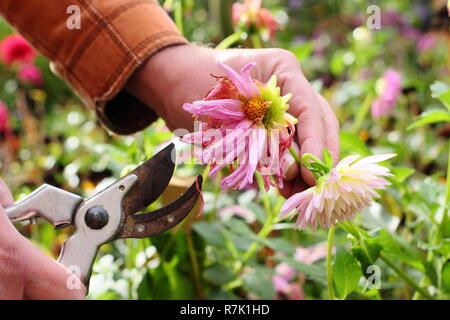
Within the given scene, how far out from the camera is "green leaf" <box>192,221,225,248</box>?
94 cm

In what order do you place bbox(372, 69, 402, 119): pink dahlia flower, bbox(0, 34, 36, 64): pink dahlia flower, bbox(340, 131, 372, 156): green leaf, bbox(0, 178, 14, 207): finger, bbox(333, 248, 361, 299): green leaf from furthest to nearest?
bbox(0, 34, 36, 64): pink dahlia flower, bbox(372, 69, 402, 119): pink dahlia flower, bbox(340, 131, 372, 156): green leaf, bbox(333, 248, 361, 299): green leaf, bbox(0, 178, 14, 207): finger

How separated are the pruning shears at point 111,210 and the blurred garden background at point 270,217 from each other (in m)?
0.14

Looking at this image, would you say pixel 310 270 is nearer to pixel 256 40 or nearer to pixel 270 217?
pixel 270 217

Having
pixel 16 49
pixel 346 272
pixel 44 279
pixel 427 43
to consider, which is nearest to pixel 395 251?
pixel 346 272

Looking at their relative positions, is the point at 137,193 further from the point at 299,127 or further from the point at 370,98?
the point at 370,98

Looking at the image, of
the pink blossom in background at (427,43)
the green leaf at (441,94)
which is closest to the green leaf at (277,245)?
the green leaf at (441,94)

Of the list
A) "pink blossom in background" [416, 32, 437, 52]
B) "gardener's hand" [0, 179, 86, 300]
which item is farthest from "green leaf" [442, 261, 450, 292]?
"pink blossom in background" [416, 32, 437, 52]

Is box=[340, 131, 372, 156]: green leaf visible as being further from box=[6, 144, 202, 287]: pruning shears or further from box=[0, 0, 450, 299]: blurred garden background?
box=[6, 144, 202, 287]: pruning shears

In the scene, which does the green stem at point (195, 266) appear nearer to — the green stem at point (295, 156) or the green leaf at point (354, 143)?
the green leaf at point (354, 143)

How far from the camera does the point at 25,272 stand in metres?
0.48

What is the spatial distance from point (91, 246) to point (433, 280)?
429mm

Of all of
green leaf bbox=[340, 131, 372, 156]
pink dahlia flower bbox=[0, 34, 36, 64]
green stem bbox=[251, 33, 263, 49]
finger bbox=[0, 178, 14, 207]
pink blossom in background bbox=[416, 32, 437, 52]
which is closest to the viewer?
finger bbox=[0, 178, 14, 207]

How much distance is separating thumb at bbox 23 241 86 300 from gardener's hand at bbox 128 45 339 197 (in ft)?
0.68

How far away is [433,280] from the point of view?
791 millimetres
